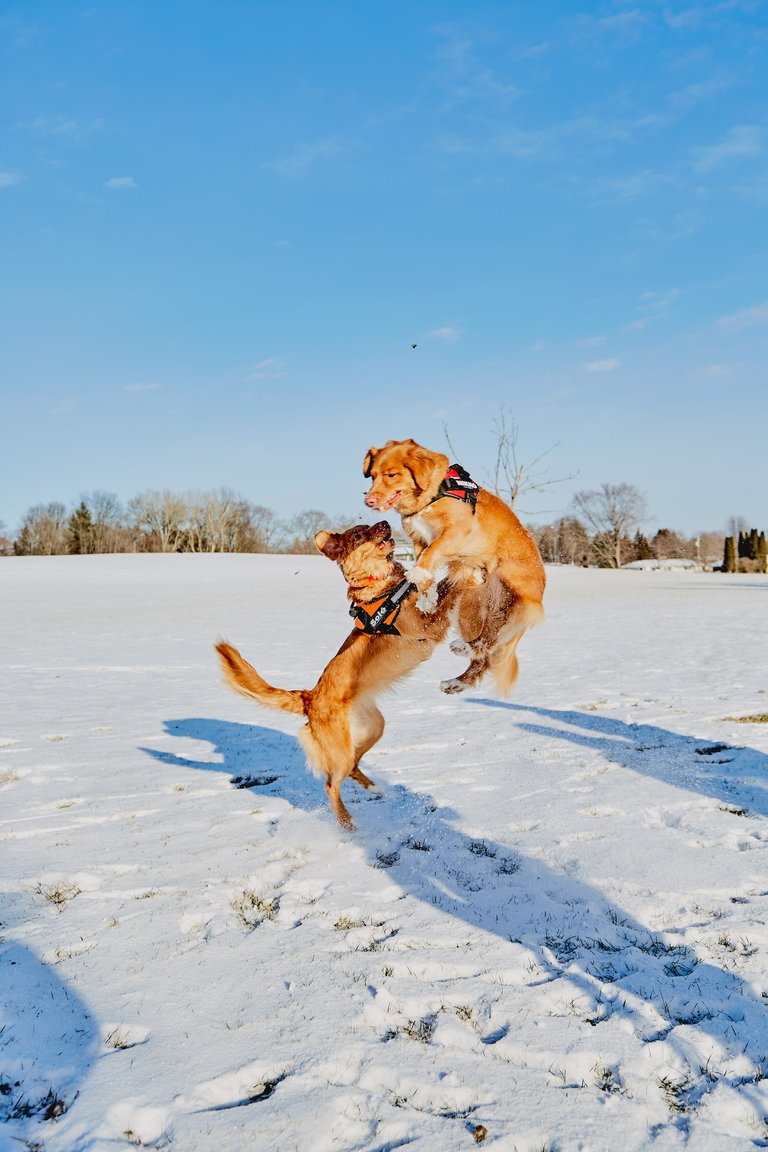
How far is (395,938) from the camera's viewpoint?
3268mm

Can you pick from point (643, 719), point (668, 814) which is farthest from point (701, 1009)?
point (643, 719)

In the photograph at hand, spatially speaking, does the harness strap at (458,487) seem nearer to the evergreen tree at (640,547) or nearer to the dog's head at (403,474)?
the dog's head at (403,474)

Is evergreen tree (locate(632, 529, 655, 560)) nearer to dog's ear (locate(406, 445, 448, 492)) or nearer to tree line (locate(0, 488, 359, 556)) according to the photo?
tree line (locate(0, 488, 359, 556))

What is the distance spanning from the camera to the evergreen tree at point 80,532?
2645 inches

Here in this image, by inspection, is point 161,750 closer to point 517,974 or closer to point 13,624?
point 517,974

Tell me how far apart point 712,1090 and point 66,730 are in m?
7.31

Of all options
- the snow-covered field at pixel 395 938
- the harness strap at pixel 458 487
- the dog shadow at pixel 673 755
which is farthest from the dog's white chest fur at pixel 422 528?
→ the dog shadow at pixel 673 755

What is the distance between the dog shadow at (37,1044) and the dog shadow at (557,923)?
1.43m

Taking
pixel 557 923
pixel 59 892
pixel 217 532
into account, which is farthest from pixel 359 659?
pixel 217 532

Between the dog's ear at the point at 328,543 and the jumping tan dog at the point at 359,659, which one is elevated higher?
the dog's ear at the point at 328,543

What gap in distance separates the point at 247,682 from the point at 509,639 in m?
1.79

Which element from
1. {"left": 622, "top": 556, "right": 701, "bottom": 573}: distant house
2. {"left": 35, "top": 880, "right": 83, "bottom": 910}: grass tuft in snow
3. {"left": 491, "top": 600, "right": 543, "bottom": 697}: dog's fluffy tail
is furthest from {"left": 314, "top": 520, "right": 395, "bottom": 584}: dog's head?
{"left": 622, "top": 556, "right": 701, "bottom": 573}: distant house

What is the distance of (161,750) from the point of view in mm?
7160

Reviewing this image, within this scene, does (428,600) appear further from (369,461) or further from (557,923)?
(557,923)
